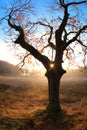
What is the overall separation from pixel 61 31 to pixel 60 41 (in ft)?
2.58

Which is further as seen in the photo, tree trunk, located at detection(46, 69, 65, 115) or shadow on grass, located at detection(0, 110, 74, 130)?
tree trunk, located at detection(46, 69, 65, 115)

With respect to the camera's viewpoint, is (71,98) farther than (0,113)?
Yes

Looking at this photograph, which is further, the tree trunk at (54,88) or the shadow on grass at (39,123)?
the tree trunk at (54,88)

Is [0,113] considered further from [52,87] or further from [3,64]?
[3,64]

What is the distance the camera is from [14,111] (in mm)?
22688

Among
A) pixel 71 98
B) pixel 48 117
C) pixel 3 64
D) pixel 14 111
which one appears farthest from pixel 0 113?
pixel 3 64

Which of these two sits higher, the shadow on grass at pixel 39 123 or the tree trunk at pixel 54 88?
the tree trunk at pixel 54 88

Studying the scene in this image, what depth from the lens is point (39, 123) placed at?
18875 millimetres

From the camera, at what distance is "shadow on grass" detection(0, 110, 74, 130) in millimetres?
17938

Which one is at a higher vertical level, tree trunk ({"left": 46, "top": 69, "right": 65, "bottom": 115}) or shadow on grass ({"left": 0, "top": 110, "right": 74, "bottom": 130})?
tree trunk ({"left": 46, "top": 69, "right": 65, "bottom": 115})

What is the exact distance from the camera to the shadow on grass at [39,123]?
17938mm

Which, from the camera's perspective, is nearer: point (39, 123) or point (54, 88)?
point (39, 123)

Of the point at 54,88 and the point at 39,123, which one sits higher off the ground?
the point at 54,88

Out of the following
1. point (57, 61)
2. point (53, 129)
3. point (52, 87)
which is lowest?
point (53, 129)
